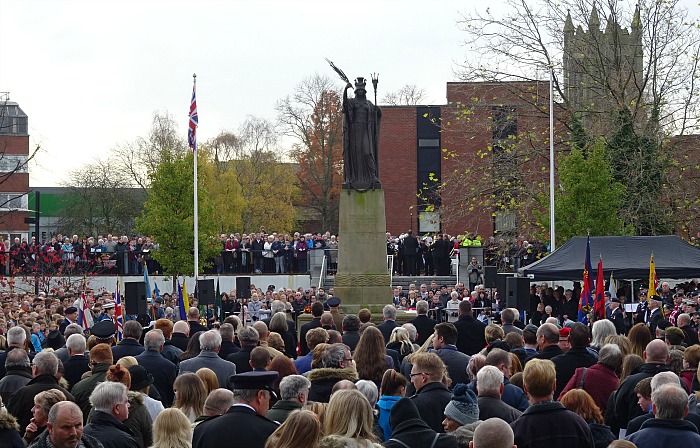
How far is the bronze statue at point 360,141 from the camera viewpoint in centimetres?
2427

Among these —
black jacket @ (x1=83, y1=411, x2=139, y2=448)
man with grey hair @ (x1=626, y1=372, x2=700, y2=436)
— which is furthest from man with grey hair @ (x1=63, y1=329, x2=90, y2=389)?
man with grey hair @ (x1=626, y1=372, x2=700, y2=436)

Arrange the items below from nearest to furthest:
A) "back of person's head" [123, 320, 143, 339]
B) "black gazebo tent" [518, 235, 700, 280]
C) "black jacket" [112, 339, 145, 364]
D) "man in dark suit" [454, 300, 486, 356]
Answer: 1. "black jacket" [112, 339, 145, 364]
2. "back of person's head" [123, 320, 143, 339]
3. "man in dark suit" [454, 300, 486, 356]
4. "black gazebo tent" [518, 235, 700, 280]

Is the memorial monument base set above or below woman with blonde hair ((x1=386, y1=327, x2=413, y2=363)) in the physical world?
above

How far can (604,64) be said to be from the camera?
3984 cm

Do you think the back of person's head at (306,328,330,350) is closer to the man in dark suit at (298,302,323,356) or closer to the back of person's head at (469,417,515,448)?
the man in dark suit at (298,302,323,356)

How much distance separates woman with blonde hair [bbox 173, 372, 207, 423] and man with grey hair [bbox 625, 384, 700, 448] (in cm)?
334

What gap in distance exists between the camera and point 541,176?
41.0 m

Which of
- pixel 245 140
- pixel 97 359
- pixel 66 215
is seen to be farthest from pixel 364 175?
pixel 245 140

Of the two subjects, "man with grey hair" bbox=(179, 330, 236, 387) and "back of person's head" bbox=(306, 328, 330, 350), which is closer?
"man with grey hair" bbox=(179, 330, 236, 387)

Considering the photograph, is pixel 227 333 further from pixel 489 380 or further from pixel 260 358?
pixel 489 380

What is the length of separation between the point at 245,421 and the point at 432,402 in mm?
1867

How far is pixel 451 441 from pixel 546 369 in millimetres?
1158

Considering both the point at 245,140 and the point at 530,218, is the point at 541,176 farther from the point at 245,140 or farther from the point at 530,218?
the point at 245,140

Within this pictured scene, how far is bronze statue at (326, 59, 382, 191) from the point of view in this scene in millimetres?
24266
